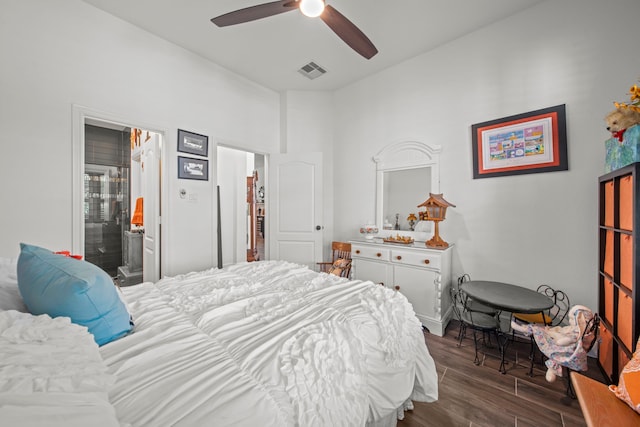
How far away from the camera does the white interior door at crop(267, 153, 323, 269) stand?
375cm

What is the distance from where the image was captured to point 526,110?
247 centimetres

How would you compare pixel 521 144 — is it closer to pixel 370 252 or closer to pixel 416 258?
pixel 416 258

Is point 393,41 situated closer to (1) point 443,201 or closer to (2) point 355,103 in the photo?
(2) point 355,103

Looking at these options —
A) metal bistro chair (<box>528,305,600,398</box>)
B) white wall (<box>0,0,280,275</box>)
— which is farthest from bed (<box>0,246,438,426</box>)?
white wall (<box>0,0,280,275</box>)

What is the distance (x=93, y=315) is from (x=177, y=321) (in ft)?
1.06

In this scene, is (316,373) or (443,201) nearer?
(316,373)

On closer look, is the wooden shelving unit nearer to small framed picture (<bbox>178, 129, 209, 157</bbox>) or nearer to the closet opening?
small framed picture (<bbox>178, 129, 209, 157</bbox>)

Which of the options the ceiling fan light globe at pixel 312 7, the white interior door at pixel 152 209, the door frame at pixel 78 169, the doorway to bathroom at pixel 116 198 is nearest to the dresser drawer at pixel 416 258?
the ceiling fan light globe at pixel 312 7

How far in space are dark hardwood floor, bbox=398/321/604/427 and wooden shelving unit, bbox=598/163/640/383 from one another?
1.22ft

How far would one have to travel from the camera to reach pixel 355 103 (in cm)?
376

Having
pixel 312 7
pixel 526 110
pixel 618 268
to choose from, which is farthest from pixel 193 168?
pixel 618 268

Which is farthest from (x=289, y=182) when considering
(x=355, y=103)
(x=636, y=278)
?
(x=636, y=278)

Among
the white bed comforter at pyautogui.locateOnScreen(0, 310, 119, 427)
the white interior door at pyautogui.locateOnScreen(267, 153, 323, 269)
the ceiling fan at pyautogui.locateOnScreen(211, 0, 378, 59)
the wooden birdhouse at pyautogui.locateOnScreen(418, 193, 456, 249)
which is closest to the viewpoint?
the white bed comforter at pyautogui.locateOnScreen(0, 310, 119, 427)

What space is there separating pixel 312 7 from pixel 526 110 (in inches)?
87.6
